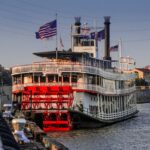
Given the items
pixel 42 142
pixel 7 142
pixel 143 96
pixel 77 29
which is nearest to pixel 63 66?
pixel 77 29

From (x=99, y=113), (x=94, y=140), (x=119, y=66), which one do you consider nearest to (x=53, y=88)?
(x=99, y=113)

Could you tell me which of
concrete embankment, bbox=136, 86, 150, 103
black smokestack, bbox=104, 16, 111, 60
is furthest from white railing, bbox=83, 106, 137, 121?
concrete embankment, bbox=136, 86, 150, 103

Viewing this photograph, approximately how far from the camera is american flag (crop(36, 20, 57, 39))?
39531 millimetres

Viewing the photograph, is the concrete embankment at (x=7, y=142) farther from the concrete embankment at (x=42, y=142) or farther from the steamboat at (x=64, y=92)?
the steamboat at (x=64, y=92)

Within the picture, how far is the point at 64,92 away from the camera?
119ft

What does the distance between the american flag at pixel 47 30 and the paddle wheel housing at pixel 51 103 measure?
426cm

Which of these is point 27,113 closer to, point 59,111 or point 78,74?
point 59,111

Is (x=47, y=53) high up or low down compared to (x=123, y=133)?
up

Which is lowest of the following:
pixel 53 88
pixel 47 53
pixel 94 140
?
pixel 94 140

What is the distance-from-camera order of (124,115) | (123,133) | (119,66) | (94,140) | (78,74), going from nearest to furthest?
(94,140), (123,133), (78,74), (124,115), (119,66)

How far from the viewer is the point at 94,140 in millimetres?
30297

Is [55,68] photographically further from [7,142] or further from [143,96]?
[143,96]

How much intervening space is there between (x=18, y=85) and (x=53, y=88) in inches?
155

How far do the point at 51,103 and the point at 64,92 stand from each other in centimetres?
137
